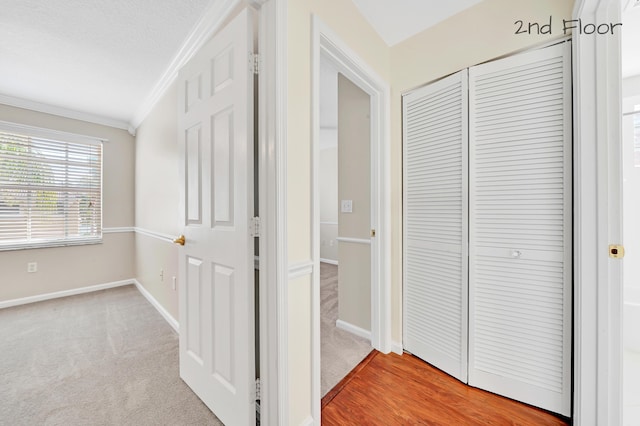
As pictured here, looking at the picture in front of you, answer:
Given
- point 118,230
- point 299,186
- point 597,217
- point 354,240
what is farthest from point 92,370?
point 597,217

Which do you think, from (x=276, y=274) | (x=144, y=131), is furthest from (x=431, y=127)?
(x=144, y=131)

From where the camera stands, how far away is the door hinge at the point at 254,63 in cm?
115

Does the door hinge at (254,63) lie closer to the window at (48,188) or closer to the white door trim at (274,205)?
the white door trim at (274,205)

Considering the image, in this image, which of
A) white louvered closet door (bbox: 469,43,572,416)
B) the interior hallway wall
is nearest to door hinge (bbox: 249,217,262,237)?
white louvered closet door (bbox: 469,43,572,416)

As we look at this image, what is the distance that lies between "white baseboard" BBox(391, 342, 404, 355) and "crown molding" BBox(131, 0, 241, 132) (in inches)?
102

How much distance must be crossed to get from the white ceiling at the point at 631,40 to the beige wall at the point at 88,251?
523 cm

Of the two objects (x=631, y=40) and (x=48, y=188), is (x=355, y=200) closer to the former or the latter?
(x=631, y=40)

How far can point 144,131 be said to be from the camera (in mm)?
3320

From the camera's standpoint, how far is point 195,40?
6.32 feet

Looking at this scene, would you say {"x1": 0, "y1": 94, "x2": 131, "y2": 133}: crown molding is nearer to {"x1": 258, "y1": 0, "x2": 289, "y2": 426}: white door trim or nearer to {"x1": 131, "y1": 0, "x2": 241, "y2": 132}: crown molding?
{"x1": 131, "y1": 0, "x2": 241, "y2": 132}: crown molding

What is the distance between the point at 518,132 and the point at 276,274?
1.59m

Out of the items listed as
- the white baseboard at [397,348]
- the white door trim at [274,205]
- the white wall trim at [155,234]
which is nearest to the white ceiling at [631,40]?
the white door trim at [274,205]

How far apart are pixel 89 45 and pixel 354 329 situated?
330 centimetres

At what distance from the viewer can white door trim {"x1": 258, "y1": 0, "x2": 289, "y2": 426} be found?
109 cm
